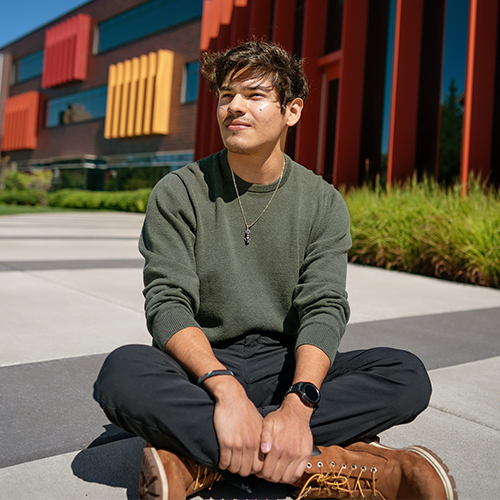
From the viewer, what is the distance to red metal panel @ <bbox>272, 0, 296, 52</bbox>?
1264 cm

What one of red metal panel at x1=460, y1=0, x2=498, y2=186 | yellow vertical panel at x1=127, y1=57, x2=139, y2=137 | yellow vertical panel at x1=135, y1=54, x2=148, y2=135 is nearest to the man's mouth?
red metal panel at x1=460, y1=0, x2=498, y2=186

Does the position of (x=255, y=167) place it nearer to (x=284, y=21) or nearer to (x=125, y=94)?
(x=284, y=21)

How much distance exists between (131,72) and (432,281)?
22.7 meters

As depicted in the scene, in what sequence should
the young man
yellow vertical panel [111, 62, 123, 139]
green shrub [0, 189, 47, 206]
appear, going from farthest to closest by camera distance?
yellow vertical panel [111, 62, 123, 139], green shrub [0, 189, 47, 206], the young man

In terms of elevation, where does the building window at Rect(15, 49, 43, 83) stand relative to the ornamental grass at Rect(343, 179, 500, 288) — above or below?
above

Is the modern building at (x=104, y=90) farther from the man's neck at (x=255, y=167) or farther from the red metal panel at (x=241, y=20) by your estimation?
the man's neck at (x=255, y=167)

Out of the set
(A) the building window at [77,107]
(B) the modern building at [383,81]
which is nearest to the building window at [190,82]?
(A) the building window at [77,107]

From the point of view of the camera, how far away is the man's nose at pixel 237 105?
6.89 ft

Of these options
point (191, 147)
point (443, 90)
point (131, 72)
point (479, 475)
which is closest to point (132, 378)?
point (479, 475)

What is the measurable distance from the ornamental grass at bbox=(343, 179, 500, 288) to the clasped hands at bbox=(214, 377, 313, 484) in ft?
16.7

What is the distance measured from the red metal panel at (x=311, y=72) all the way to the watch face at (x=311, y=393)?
10292 mm

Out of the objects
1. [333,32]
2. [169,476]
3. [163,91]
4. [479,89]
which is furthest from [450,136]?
[163,91]

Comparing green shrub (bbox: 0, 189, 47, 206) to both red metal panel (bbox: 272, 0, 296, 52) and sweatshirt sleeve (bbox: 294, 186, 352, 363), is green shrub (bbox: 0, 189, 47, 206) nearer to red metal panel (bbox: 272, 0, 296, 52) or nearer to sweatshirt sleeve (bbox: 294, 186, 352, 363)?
red metal panel (bbox: 272, 0, 296, 52)

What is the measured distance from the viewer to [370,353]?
1.93 m
